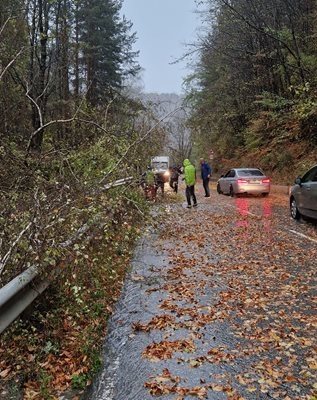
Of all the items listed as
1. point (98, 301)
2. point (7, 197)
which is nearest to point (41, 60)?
point (7, 197)

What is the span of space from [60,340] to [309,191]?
9677mm

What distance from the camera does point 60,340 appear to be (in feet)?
15.3

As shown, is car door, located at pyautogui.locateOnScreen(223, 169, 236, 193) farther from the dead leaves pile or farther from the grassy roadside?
the grassy roadside

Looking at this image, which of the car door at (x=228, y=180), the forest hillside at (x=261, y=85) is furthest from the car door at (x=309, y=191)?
the car door at (x=228, y=180)

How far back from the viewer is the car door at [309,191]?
1232 cm

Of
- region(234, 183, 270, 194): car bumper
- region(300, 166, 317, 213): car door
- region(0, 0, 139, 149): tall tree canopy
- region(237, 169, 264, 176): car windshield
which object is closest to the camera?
region(300, 166, 317, 213): car door

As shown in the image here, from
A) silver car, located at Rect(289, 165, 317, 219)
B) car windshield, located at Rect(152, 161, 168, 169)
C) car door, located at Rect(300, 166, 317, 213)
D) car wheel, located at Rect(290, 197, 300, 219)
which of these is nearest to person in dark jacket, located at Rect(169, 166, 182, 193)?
car windshield, located at Rect(152, 161, 168, 169)

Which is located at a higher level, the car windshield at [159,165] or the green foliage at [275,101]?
the green foliage at [275,101]

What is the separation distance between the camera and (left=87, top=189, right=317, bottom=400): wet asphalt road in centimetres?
386

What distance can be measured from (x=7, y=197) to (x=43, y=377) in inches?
133

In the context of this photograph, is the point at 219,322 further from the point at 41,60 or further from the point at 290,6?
the point at 290,6

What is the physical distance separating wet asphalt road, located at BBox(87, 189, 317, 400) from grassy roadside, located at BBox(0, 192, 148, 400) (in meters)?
0.19

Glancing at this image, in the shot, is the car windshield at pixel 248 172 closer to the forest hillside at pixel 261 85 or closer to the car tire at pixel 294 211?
the forest hillside at pixel 261 85

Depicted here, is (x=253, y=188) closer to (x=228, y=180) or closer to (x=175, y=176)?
(x=228, y=180)
